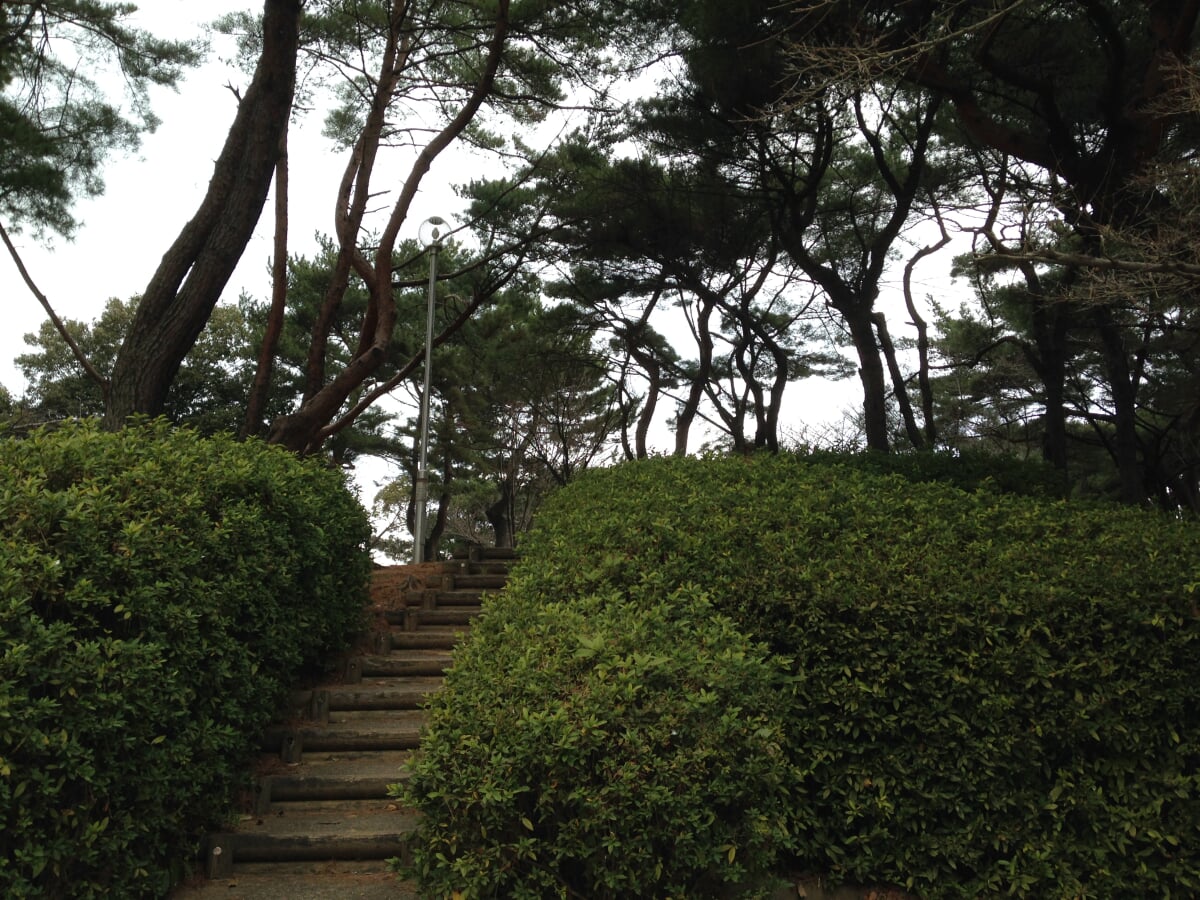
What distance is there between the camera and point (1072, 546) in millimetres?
4590

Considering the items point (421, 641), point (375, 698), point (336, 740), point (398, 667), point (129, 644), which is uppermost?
point (129, 644)

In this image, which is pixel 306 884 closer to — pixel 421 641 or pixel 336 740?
pixel 336 740

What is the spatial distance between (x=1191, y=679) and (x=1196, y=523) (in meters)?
2.14

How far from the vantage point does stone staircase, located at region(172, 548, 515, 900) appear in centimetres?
425

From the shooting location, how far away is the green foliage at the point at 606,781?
118 inches

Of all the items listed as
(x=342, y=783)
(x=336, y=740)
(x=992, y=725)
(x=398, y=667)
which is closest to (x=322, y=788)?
(x=342, y=783)

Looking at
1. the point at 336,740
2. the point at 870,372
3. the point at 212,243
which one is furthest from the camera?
the point at 870,372

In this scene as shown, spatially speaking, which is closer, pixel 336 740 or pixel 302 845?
pixel 302 845

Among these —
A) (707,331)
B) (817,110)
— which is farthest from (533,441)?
(817,110)

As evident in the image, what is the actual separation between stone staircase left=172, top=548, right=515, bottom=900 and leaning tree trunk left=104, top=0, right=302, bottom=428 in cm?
→ 239

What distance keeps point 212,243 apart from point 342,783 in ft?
13.3

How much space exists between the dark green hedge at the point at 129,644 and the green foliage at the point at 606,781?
3.70ft

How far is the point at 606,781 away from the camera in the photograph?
9.96ft

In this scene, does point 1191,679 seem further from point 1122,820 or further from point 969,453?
point 969,453
